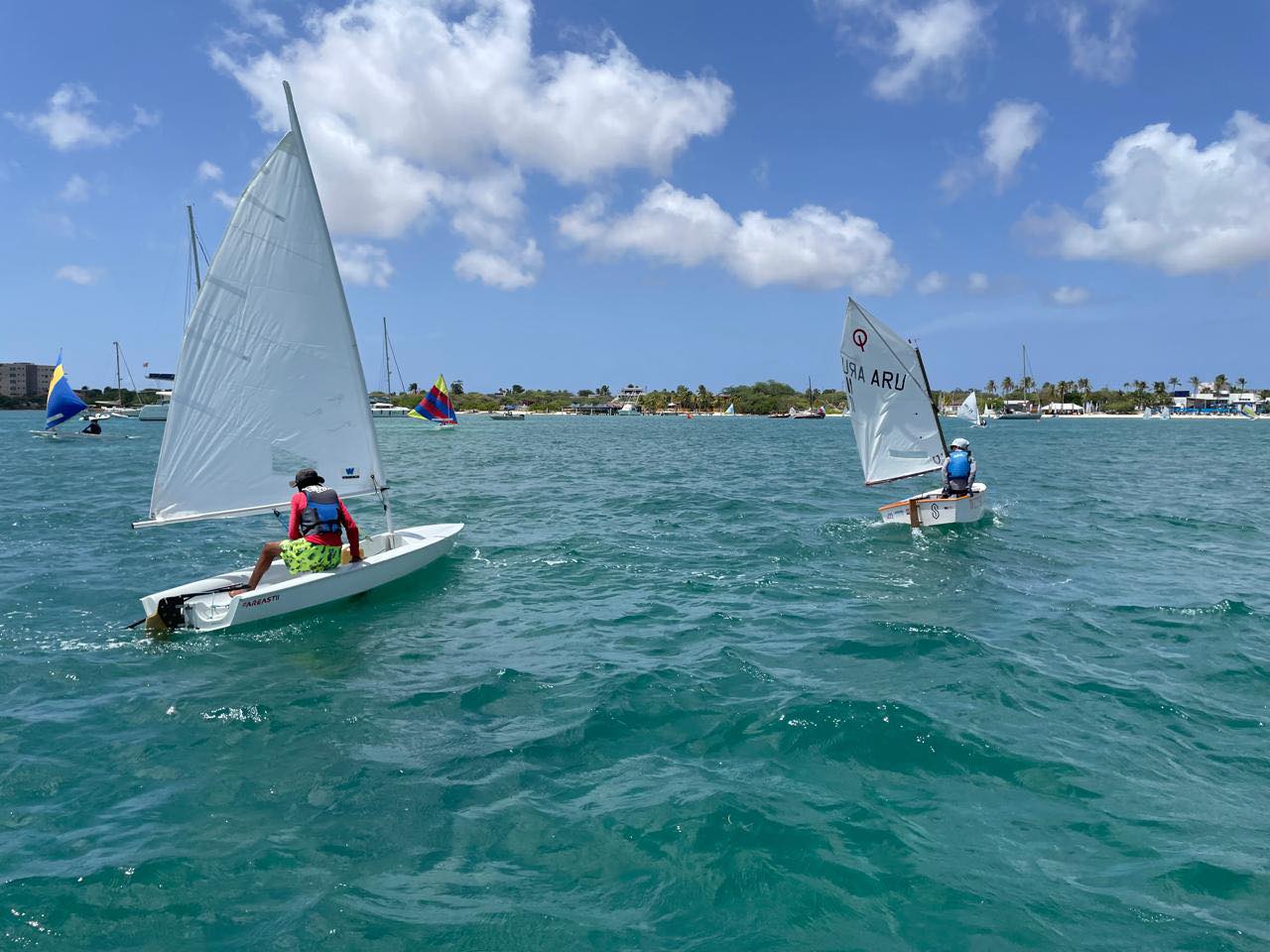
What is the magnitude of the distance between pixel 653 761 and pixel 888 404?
1901 centimetres

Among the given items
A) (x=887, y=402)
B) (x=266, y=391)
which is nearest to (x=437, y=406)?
(x=887, y=402)

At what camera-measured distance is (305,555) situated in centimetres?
1304

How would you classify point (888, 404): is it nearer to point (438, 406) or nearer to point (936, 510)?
point (936, 510)

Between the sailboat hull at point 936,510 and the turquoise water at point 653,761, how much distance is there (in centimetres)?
416

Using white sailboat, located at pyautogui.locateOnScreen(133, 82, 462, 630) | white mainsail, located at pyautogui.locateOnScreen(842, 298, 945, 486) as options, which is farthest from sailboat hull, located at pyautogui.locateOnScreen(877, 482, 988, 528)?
white sailboat, located at pyautogui.locateOnScreen(133, 82, 462, 630)

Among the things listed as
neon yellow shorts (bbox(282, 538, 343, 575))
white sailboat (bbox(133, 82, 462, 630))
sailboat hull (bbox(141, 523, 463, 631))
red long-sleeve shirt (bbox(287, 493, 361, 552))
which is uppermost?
white sailboat (bbox(133, 82, 462, 630))

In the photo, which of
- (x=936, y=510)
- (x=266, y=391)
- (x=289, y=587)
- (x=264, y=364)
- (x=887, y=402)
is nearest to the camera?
(x=289, y=587)

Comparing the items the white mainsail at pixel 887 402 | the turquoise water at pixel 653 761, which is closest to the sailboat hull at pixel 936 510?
the white mainsail at pixel 887 402

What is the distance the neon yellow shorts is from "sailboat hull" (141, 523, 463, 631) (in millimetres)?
154

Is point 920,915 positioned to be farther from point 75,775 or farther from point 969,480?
point 969,480

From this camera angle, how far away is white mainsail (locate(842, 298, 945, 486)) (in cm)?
2353

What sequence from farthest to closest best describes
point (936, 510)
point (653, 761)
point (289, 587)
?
point (936, 510) → point (289, 587) → point (653, 761)

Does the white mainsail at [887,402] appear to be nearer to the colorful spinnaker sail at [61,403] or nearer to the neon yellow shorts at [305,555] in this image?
the neon yellow shorts at [305,555]

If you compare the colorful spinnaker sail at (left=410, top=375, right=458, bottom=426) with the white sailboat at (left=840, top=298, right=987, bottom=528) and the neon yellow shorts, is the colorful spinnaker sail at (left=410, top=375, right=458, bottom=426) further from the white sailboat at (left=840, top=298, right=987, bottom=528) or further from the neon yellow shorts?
the neon yellow shorts
